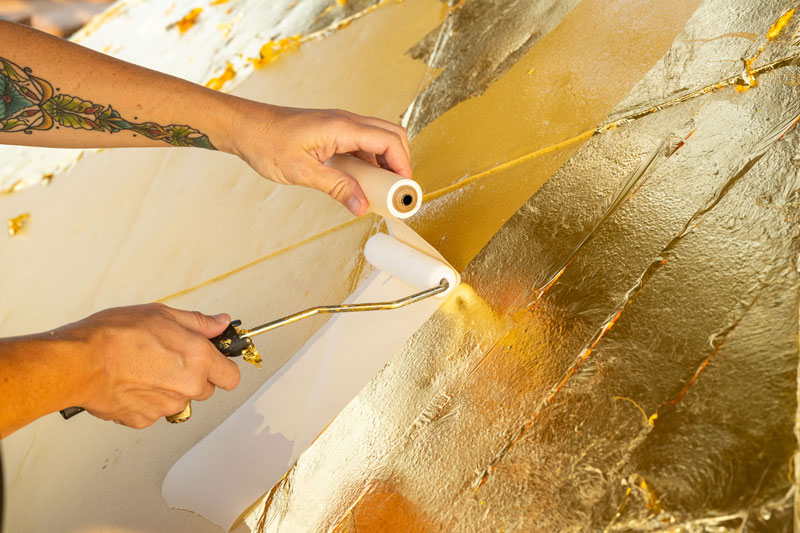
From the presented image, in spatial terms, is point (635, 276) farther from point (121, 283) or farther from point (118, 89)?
point (121, 283)

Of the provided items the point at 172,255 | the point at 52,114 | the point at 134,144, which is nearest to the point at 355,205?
the point at 134,144

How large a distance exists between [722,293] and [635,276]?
13 centimetres

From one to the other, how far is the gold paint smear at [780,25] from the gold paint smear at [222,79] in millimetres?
1625

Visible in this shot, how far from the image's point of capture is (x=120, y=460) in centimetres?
138

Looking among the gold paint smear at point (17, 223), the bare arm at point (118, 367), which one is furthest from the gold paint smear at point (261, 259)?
the gold paint smear at point (17, 223)

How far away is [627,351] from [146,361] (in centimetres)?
72

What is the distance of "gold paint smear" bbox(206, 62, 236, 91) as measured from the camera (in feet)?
7.34

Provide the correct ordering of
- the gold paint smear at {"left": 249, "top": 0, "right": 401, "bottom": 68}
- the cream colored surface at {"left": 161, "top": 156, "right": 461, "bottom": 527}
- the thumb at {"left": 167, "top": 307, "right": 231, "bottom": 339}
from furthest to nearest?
the gold paint smear at {"left": 249, "top": 0, "right": 401, "bottom": 68}, the cream colored surface at {"left": 161, "top": 156, "right": 461, "bottom": 527}, the thumb at {"left": 167, "top": 307, "right": 231, "bottom": 339}

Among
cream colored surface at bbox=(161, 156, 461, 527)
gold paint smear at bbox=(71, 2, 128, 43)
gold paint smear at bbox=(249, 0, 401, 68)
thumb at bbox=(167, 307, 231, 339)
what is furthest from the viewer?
gold paint smear at bbox=(71, 2, 128, 43)

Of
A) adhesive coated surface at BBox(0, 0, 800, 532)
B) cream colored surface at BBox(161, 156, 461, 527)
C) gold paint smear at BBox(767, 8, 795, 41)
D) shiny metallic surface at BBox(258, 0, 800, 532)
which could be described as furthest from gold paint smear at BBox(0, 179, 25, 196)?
gold paint smear at BBox(767, 8, 795, 41)

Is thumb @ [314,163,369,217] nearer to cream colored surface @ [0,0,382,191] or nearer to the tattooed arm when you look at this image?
the tattooed arm

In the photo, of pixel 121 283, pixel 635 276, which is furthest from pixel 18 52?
pixel 635 276

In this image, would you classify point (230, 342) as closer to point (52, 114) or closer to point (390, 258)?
point (390, 258)

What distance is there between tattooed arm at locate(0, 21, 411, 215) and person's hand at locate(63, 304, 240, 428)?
0.37 metres
